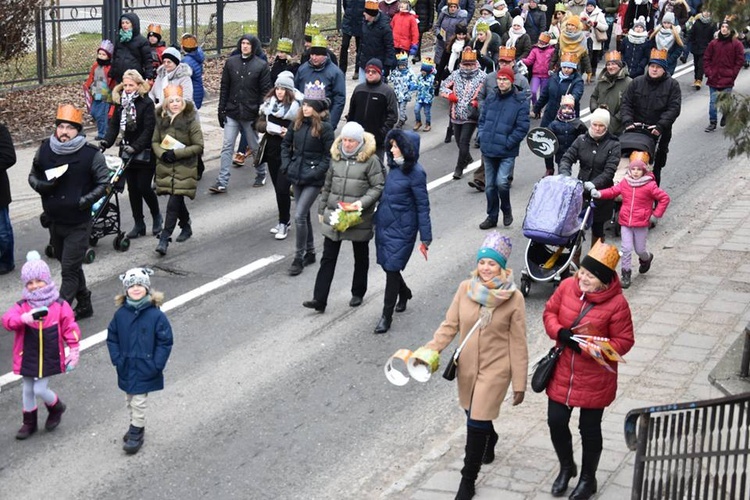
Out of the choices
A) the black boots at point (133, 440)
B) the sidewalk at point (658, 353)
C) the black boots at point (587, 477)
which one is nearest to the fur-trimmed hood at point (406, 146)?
the sidewalk at point (658, 353)

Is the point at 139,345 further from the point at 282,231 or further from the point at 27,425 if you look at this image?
the point at 282,231

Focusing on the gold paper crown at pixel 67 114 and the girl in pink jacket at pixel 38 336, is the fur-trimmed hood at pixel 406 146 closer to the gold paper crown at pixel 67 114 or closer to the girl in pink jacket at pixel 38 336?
the gold paper crown at pixel 67 114

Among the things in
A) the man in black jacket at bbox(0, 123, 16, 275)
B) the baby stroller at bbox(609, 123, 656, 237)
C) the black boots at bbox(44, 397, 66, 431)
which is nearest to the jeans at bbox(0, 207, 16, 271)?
the man in black jacket at bbox(0, 123, 16, 275)

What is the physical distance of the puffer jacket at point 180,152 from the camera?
14039 millimetres

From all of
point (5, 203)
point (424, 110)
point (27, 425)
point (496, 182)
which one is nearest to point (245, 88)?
point (496, 182)

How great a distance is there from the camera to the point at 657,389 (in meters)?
10.4

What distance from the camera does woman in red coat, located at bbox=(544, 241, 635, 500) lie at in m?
8.16

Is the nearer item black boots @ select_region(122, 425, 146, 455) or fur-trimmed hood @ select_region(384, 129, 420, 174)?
black boots @ select_region(122, 425, 146, 455)

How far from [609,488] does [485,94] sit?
26.1ft

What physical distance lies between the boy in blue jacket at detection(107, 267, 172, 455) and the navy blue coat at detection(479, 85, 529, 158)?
6363 millimetres

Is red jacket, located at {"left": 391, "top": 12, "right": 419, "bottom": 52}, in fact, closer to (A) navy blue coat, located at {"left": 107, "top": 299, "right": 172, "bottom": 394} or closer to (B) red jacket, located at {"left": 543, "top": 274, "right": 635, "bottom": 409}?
(A) navy blue coat, located at {"left": 107, "top": 299, "right": 172, "bottom": 394}

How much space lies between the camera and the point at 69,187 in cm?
1190

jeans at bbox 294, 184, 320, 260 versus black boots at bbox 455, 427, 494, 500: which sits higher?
jeans at bbox 294, 184, 320, 260

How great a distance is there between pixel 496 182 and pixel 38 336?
680cm
